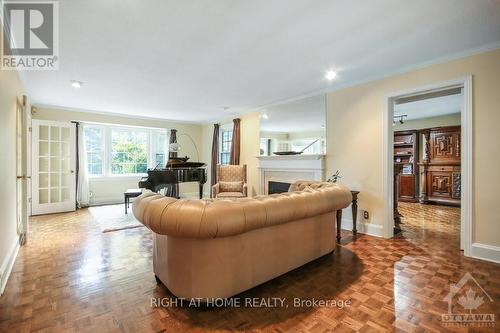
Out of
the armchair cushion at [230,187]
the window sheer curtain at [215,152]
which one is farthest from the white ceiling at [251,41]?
the window sheer curtain at [215,152]

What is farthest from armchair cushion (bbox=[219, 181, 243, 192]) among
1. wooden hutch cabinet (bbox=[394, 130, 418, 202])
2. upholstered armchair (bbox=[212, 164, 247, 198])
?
wooden hutch cabinet (bbox=[394, 130, 418, 202])

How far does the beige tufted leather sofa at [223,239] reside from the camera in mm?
1586

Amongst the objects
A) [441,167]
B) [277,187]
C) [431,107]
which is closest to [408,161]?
[441,167]

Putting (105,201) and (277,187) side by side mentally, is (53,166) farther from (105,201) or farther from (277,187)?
(277,187)

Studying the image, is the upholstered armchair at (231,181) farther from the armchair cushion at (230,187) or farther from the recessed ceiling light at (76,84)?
the recessed ceiling light at (76,84)

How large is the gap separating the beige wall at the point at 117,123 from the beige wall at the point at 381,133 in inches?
184

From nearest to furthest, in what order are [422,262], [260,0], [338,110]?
1. [260,0]
2. [422,262]
3. [338,110]

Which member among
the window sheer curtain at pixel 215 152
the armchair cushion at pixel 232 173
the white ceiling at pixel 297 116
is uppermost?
the white ceiling at pixel 297 116

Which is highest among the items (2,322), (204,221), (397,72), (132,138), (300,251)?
(397,72)

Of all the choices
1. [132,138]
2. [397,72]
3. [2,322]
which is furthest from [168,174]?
[397,72]

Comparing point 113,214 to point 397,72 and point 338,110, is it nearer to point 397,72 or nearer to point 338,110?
point 338,110

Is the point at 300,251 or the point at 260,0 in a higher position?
the point at 260,0

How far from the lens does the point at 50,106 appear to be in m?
5.35

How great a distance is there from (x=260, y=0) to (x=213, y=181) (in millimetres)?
5510
